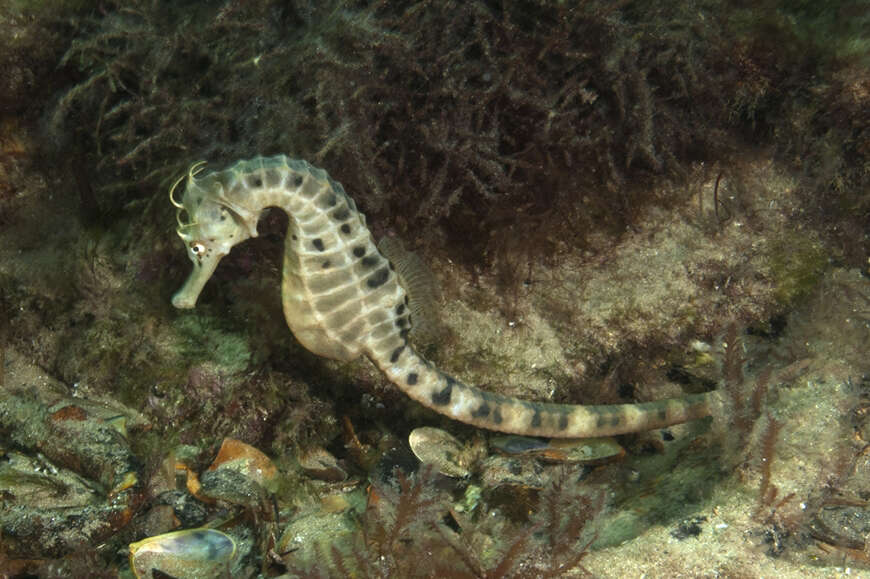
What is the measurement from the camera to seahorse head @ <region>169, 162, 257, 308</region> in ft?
9.42

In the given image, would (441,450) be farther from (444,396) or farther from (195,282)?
(195,282)

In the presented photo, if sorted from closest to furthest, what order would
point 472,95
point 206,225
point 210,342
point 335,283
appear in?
point 206,225 → point 335,283 → point 472,95 → point 210,342

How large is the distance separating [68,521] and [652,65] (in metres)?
4.18

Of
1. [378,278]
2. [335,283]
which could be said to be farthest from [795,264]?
[335,283]

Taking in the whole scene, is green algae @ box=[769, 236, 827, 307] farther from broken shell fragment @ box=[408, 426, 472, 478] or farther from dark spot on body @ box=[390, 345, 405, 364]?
dark spot on body @ box=[390, 345, 405, 364]

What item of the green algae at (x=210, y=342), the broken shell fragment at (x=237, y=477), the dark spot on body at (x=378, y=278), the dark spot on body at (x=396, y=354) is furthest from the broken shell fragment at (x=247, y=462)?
the dark spot on body at (x=378, y=278)

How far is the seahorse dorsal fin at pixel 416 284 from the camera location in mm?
3377

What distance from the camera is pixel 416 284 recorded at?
11.2 feet

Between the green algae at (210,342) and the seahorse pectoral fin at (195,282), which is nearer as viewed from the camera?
the seahorse pectoral fin at (195,282)

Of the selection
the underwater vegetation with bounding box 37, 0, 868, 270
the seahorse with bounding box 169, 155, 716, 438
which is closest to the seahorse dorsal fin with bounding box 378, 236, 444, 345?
the seahorse with bounding box 169, 155, 716, 438

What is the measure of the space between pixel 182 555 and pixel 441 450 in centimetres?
168

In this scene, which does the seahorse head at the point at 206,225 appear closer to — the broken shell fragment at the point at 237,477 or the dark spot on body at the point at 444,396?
the broken shell fragment at the point at 237,477

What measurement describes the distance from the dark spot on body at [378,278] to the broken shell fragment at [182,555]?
5.38 feet

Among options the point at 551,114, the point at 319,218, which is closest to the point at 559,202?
the point at 551,114
